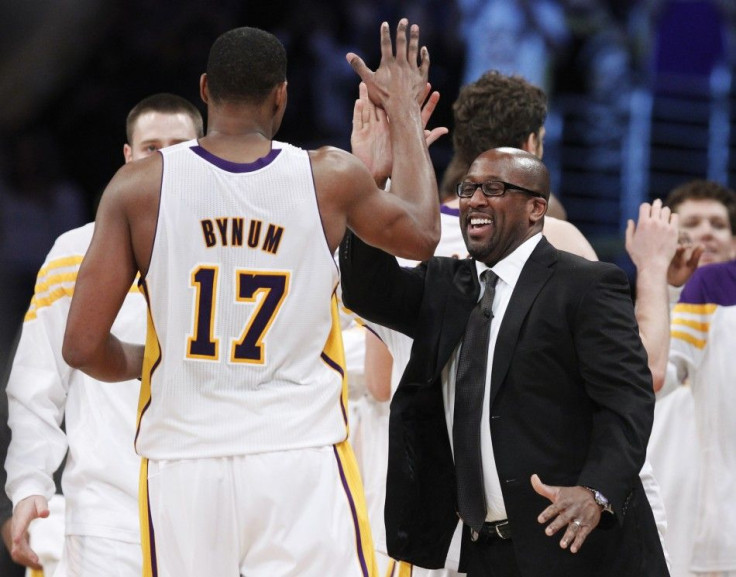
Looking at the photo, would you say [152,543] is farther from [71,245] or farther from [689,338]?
[689,338]

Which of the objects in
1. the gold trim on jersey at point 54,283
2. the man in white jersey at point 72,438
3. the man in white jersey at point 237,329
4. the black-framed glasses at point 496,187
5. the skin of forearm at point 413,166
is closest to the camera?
the man in white jersey at point 237,329

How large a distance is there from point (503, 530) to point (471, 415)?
0.31 meters

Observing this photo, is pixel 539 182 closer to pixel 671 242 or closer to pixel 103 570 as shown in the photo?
pixel 671 242

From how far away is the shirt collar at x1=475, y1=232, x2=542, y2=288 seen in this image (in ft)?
10.7

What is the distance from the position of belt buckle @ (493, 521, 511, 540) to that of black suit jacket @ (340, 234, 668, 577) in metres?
0.08

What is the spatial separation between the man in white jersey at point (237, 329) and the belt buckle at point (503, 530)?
43 centimetres

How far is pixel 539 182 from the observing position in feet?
11.0

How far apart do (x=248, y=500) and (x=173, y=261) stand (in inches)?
22.9

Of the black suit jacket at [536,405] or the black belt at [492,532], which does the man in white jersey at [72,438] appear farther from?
the black belt at [492,532]

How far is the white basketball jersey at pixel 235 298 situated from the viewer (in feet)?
8.96

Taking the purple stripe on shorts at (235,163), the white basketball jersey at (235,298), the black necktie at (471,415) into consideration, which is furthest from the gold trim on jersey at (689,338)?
the purple stripe on shorts at (235,163)

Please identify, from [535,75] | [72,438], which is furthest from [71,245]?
[535,75]

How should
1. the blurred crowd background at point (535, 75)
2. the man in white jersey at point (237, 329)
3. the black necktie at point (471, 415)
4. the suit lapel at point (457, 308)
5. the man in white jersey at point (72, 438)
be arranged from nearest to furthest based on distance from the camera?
1. the man in white jersey at point (237, 329)
2. the black necktie at point (471, 415)
3. the suit lapel at point (457, 308)
4. the man in white jersey at point (72, 438)
5. the blurred crowd background at point (535, 75)

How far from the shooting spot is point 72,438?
388 centimetres
